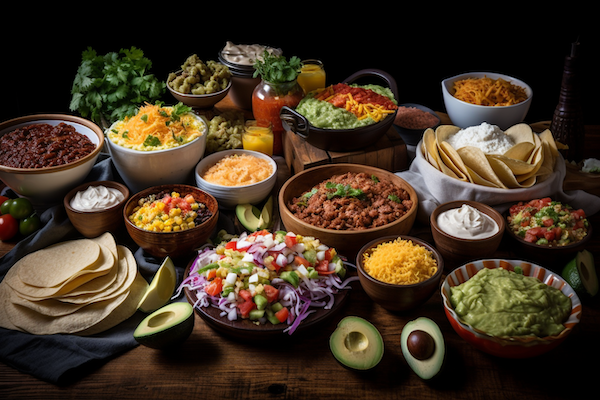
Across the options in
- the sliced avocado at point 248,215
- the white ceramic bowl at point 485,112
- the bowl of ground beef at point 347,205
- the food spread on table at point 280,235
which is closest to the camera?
the food spread on table at point 280,235

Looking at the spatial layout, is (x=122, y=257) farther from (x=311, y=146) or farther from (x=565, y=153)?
(x=565, y=153)

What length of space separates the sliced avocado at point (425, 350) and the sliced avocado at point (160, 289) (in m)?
1.51

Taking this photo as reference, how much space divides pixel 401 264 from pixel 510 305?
2.05ft

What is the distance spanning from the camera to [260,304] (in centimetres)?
298

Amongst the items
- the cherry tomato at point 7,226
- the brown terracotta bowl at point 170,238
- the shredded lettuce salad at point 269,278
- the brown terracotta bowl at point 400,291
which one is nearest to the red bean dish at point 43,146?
the cherry tomato at point 7,226

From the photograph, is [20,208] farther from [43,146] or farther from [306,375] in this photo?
[306,375]

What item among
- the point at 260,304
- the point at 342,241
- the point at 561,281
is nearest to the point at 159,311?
the point at 260,304

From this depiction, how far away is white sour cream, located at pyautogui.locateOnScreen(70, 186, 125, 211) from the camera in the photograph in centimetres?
375

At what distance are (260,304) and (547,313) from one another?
154 cm

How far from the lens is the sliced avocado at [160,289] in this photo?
→ 3205 mm

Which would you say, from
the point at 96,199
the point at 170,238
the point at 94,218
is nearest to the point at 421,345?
the point at 170,238

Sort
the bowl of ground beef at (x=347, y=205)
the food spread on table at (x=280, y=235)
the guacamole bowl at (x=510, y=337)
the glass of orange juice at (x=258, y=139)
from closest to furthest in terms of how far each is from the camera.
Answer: the guacamole bowl at (x=510, y=337)
the food spread on table at (x=280, y=235)
the bowl of ground beef at (x=347, y=205)
the glass of orange juice at (x=258, y=139)

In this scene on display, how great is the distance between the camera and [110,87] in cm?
464

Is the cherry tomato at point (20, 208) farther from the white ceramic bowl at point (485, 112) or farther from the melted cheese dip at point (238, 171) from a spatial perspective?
the white ceramic bowl at point (485, 112)
